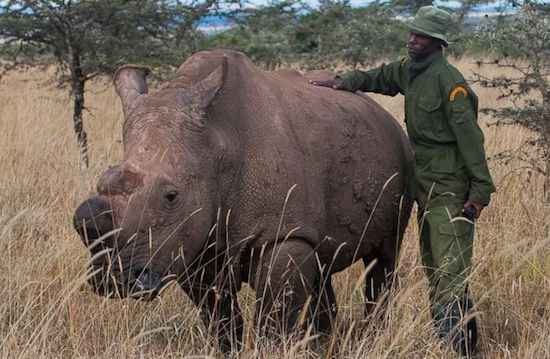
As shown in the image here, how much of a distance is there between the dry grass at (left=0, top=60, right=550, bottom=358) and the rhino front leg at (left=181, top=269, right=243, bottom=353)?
0.29ft

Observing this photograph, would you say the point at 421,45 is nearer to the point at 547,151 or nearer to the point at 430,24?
the point at 430,24

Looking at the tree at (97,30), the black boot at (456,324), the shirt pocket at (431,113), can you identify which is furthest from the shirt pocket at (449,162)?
the tree at (97,30)

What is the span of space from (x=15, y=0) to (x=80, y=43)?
842 mm

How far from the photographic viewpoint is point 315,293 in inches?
217

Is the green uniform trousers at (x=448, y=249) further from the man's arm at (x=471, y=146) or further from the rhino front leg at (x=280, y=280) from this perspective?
the rhino front leg at (x=280, y=280)

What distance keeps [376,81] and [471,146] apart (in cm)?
93

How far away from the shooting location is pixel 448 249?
5.12 metres

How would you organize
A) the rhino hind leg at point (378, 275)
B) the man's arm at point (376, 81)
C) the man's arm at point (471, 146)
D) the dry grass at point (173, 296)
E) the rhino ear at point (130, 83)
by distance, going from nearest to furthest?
the dry grass at point (173, 296), the rhino ear at point (130, 83), the man's arm at point (471, 146), the man's arm at point (376, 81), the rhino hind leg at point (378, 275)

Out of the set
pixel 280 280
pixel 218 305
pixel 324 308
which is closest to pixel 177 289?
pixel 218 305

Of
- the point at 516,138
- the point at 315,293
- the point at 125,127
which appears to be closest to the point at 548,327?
the point at 315,293

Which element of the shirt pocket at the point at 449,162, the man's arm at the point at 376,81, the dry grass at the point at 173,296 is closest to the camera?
the dry grass at the point at 173,296

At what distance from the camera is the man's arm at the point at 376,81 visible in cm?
561

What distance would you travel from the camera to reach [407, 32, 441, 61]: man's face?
5.24 m

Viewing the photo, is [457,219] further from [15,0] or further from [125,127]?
[15,0]
